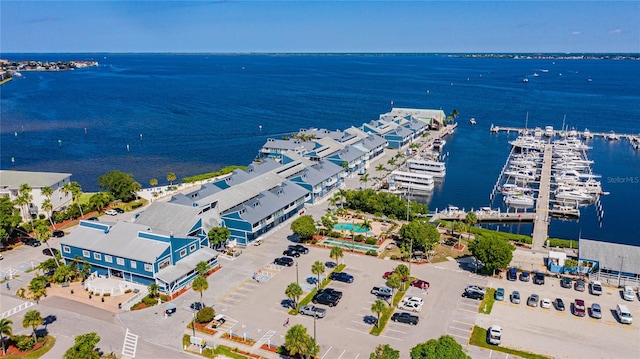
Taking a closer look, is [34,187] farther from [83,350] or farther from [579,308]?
[579,308]

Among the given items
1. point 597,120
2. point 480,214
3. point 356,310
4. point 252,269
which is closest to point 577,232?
point 480,214

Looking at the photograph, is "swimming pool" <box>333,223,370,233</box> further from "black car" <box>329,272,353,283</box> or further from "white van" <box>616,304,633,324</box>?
"white van" <box>616,304,633,324</box>

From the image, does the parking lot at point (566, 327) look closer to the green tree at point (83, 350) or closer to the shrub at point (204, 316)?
the shrub at point (204, 316)

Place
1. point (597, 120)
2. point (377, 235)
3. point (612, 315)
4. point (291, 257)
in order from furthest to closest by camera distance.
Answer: point (597, 120)
point (377, 235)
point (291, 257)
point (612, 315)

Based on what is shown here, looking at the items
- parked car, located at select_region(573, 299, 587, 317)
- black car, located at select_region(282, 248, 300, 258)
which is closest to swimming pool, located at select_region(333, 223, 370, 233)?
black car, located at select_region(282, 248, 300, 258)

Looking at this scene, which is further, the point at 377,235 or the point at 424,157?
the point at 424,157

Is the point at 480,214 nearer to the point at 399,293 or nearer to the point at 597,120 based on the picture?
the point at 399,293
